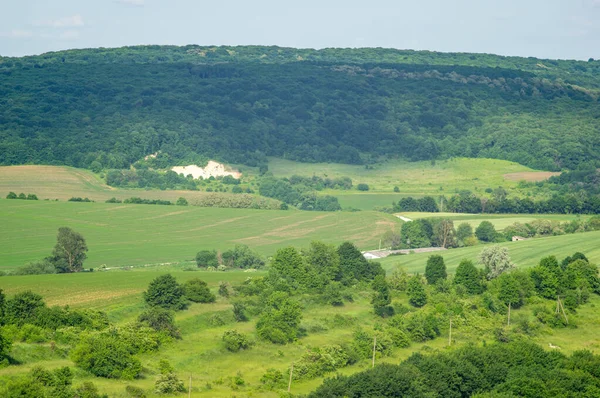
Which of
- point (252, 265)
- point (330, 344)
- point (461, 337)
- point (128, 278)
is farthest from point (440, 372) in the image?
point (252, 265)

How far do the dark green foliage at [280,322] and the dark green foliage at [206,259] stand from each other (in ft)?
94.0

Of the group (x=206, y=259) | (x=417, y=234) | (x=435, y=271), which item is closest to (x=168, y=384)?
(x=435, y=271)

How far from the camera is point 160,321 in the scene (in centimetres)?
7788

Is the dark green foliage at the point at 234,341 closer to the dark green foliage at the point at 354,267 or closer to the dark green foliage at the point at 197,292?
the dark green foliage at the point at 197,292

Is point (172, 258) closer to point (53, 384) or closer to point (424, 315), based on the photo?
point (424, 315)

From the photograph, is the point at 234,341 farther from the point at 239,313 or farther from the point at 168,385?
the point at 168,385

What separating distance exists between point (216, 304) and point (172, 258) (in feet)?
106

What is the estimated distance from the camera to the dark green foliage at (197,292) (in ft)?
288

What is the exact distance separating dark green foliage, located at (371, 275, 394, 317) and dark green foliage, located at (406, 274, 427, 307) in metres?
1.81

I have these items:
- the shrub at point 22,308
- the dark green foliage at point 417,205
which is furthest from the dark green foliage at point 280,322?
the dark green foliage at point 417,205

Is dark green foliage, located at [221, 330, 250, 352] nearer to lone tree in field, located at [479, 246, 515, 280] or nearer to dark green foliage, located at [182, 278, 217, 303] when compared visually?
dark green foliage, located at [182, 278, 217, 303]

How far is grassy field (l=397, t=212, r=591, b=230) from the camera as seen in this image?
14886 cm

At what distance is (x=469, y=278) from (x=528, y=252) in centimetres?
2057

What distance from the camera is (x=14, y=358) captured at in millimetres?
66438
